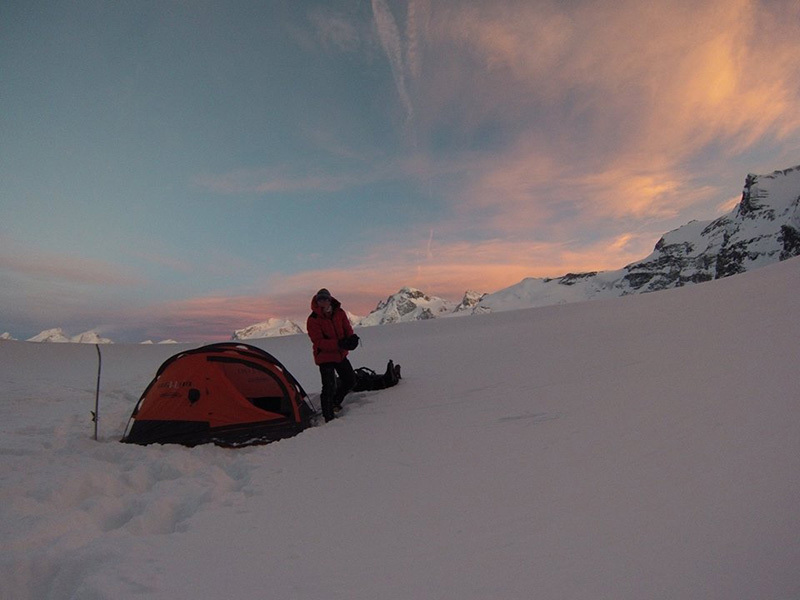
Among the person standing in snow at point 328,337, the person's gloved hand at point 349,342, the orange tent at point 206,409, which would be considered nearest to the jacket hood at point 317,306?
the person standing in snow at point 328,337

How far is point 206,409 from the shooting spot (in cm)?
440

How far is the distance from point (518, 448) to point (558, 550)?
132cm

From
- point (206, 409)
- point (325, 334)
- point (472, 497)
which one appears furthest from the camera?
point (325, 334)

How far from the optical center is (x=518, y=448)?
10.2 feet

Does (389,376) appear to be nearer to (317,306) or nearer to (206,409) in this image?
(317,306)

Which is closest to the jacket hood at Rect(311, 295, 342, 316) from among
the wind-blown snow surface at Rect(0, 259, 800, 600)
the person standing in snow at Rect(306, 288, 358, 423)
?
the person standing in snow at Rect(306, 288, 358, 423)

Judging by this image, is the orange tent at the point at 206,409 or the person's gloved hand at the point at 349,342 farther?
the person's gloved hand at the point at 349,342

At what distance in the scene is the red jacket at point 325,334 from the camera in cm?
561

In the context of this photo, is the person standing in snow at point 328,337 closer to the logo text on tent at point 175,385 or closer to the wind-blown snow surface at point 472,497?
the wind-blown snow surface at point 472,497

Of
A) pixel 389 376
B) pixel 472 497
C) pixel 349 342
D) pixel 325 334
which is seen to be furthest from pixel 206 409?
pixel 472 497

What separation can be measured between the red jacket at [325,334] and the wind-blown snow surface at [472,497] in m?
1.03

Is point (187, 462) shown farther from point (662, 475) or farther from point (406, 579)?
point (662, 475)

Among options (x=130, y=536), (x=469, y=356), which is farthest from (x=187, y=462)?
(x=469, y=356)

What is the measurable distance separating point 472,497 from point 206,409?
3186mm
